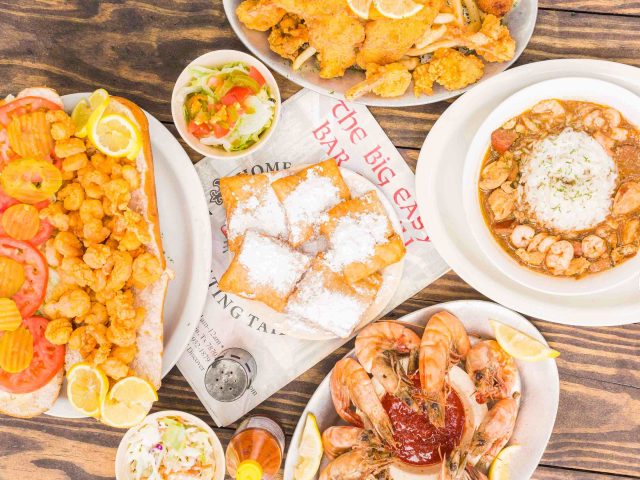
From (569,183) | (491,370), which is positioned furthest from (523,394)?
(569,183)

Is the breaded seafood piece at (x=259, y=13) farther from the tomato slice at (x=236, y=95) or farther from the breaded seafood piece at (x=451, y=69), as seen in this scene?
the breaded seafood piece at (x=451, y=69)

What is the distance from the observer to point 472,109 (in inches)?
112

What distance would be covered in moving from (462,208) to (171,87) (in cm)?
174

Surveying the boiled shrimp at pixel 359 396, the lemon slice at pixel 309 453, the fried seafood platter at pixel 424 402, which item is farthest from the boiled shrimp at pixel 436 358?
the lemon slice at pixel 309 453

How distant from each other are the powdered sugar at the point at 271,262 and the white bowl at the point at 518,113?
91 cm

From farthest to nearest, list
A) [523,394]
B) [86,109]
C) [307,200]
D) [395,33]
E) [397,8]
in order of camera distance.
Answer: [523,394] < [307,200] < [86,109] < [395,33] < [397,8]

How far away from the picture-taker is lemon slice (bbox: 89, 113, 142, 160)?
2.56 meters

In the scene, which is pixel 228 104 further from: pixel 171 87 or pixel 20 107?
pixel 20 107

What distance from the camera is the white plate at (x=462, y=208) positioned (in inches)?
110

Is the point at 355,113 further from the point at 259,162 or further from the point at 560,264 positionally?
the point at 560,264

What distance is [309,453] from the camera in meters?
2.90

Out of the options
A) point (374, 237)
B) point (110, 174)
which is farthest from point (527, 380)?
point (110, 174)

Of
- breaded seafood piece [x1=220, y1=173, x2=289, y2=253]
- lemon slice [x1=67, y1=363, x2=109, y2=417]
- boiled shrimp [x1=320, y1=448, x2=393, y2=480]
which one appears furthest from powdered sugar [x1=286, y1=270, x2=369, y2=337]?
lemon slice [x1=67, y1=363, x2=109, y2=417]

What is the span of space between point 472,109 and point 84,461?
2.99 metres
